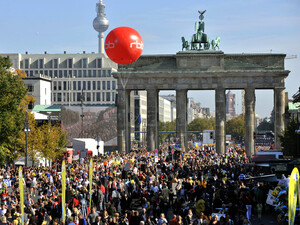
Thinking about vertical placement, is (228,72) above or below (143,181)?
above

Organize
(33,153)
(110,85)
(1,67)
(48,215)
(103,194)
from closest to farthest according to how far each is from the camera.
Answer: (48,215)
(103,194)
(1,67)
(33,153)
(110,85)

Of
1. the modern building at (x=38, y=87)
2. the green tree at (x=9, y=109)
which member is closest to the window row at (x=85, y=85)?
the modern building at (x=38, y=87)

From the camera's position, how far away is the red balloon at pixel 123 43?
37.1 m

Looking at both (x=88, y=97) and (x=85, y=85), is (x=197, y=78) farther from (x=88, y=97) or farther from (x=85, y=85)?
(x=85, y=85)

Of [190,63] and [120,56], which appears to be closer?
[120,56]

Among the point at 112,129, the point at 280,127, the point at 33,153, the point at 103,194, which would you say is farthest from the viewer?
the point at 112,129

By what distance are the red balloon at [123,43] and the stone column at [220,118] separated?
204ft

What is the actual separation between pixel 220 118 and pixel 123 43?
63729 mm

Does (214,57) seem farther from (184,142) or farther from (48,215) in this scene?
(48,215)

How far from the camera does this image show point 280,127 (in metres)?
96.6

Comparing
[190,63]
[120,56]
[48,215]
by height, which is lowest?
[48,215]

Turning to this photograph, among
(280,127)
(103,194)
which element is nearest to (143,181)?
(103,194)

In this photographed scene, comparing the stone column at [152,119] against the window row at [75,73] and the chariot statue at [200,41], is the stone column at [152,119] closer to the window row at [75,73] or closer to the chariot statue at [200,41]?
the chariot statue at [200,41]

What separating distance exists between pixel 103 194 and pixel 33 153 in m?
34.3
